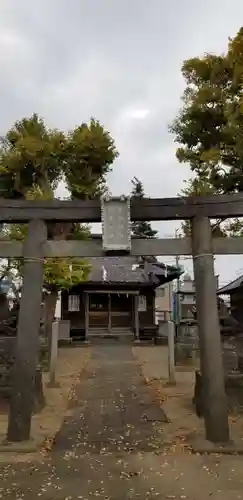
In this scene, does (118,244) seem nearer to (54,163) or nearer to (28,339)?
(28,339)

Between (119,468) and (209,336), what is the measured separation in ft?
7.15

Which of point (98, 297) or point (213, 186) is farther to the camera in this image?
point (98, 297)

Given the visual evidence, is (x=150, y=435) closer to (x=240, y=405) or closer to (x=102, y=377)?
(x=240, y=405)

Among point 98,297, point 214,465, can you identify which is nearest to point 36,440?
point 214,465

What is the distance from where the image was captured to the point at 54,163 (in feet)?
51.2

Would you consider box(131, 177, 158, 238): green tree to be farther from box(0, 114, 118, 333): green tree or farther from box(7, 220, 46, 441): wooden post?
box(7, 220, 46, 441): wooden post

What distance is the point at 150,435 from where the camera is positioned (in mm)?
6719

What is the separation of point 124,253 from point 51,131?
10296mm

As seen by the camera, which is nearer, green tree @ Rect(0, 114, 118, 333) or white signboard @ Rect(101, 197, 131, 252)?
white signboard @ Rect(101, 197, 131, 252)

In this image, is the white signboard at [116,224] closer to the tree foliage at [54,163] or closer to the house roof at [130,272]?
the tree foliage at [54,163]

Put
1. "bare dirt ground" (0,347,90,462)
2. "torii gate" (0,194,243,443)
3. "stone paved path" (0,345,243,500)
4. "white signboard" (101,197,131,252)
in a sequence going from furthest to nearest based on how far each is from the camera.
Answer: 1. "white signboard" (101,197,131,252)
2. "torii gate" (0,194,243,443)
3. "bare dirt ground" (0,347,90,462)
4. "stone paved path" (0,345,243,500)

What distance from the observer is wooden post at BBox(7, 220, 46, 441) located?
20.3ft

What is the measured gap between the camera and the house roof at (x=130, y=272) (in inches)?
1015

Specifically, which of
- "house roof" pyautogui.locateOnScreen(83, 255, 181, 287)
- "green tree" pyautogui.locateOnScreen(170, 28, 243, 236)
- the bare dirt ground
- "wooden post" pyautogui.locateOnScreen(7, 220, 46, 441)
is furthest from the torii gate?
"house roof" pyautogui.locateOnScreen(83, 255, 181, 287)
